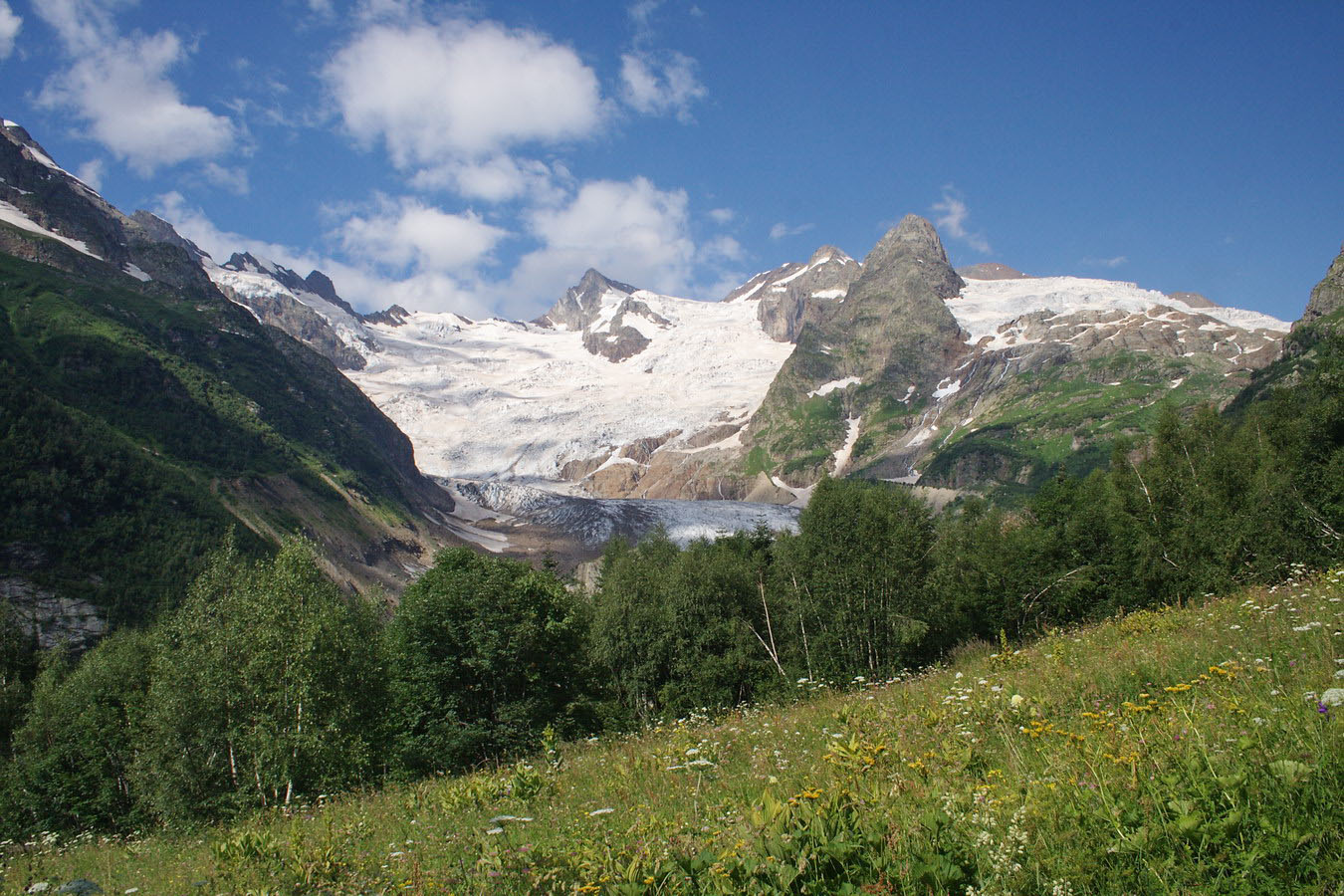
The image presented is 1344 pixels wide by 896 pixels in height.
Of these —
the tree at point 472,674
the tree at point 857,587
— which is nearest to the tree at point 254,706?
the tree at point 472,674

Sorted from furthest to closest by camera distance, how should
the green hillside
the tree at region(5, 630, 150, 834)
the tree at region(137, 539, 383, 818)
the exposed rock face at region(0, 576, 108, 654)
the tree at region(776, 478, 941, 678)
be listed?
the green hillside < the exposed rock face at region(0, 576, 108, 654) < the tree at region(776, 478, 941, 678) < the tree at region(5, 630, 150, 834) < the tree at region(137, 539, 383, 818)

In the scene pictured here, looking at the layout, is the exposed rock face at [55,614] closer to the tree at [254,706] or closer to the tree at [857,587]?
the tree at [254,706]

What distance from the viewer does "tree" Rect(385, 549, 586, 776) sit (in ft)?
98.0

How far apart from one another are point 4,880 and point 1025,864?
518 inches

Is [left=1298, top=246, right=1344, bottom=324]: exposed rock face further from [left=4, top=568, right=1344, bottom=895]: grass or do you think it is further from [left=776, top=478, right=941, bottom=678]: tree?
[left=4, top=568, right=1344, bottom=895]: grass

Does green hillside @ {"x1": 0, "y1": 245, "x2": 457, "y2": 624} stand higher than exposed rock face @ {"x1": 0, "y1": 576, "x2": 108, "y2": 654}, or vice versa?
green hillside @ {"x1": 0, "y1": 245, "x2": 457, "y2": 624}

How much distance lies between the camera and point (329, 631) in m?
27.5

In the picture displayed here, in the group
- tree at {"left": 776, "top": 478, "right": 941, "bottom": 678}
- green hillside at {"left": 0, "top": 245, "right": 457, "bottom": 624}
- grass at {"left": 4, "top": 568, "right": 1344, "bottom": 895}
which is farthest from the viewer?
green hillside at {"left": 0, "top": 245, "right": 457, "bottom": 624}

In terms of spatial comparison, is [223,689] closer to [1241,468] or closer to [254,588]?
[254,588]

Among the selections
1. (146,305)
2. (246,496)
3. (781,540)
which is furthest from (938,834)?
(146,305)

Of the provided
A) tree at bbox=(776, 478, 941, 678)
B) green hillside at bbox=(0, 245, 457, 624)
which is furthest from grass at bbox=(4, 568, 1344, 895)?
green hillside at bbox=(0, 245, 457, 624)

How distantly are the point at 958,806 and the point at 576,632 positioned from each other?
3385cm

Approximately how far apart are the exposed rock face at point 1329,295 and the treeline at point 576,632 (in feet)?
477

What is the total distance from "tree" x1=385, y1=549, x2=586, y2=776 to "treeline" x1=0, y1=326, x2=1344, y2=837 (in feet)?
0.33
